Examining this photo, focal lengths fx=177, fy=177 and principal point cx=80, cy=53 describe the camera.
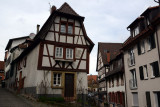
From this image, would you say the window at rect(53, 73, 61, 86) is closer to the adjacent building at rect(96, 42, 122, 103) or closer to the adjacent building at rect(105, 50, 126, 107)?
the adjacent building at rect(105, 50, 126, 107)

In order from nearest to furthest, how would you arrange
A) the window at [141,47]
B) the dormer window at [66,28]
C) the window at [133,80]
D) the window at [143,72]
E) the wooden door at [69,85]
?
the wooden door at [69,85], the window at [143,72], the dormer window at [66,28], the window at [141,47], the window at [133,80]

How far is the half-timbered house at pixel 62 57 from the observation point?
58.1 feet

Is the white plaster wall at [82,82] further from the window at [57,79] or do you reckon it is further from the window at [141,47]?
the window at [141,47]

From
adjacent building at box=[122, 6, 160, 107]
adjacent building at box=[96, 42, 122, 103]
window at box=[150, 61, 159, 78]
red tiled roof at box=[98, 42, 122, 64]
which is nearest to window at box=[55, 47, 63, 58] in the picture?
adjacent building at box=[122, 6, 160, 107]

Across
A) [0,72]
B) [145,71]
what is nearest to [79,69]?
[145,71]

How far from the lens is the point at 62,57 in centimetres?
Result: 1878

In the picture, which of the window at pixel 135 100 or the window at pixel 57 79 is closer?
the window at pixel 57 79

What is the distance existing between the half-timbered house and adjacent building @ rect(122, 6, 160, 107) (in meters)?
5.81

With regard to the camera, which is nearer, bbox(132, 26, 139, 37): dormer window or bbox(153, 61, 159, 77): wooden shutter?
bbox(153, 61, 159, 77): wooden shutter

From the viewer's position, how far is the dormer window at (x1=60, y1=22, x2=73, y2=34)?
64.2 feet

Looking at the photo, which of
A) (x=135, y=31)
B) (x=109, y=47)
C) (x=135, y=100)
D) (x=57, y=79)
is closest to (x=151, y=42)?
(x=135, y=31)

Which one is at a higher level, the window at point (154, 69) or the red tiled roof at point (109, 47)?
the red tiled roof at point (109, 47)

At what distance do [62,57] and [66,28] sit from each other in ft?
10.9

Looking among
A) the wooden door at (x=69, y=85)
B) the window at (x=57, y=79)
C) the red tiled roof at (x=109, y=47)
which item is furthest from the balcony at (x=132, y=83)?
the red tiled roof at (x=109, y=47)
